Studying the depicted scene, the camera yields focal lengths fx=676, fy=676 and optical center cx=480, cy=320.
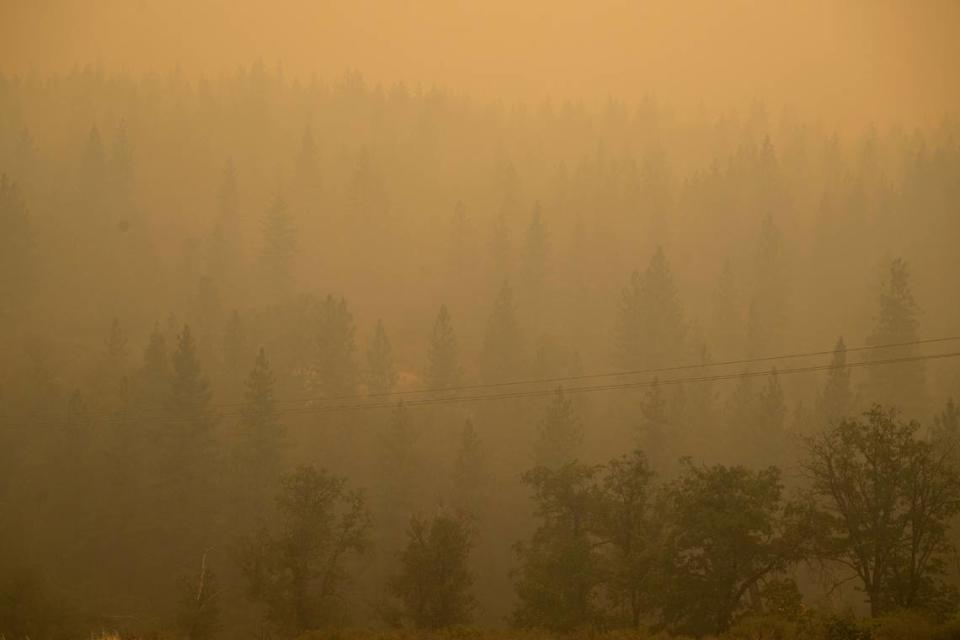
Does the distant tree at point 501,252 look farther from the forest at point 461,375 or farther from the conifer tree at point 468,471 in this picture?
the conifer tree at point 468,471

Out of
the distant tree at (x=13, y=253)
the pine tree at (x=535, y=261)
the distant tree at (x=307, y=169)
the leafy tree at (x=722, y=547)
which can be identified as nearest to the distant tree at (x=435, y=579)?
the leafy tree at (x=722, y=547)

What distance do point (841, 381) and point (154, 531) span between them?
188ft

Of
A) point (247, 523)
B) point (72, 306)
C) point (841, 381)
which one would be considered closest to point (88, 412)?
point (247, 523)

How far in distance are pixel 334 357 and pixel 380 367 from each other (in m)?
5.11

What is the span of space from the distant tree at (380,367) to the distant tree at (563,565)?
37.9 m

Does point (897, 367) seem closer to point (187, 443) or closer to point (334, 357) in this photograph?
point (334, 357)

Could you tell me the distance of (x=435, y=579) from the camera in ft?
103

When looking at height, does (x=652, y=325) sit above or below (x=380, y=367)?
above

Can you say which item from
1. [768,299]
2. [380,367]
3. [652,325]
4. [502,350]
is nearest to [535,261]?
[652,325]

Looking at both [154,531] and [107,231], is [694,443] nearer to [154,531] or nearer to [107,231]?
[154,531]

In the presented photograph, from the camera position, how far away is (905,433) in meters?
25.0

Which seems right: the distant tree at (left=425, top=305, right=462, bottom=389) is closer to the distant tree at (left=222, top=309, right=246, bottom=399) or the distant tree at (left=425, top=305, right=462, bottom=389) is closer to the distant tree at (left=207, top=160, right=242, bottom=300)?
the distant tree at (left=222, top=309, right=246, bottom=399)

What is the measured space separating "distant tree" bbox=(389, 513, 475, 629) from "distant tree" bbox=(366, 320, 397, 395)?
36406mm

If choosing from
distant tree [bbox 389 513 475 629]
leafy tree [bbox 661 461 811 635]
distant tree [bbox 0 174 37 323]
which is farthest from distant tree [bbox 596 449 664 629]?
distant tree [bbox 0 174 37 323]
